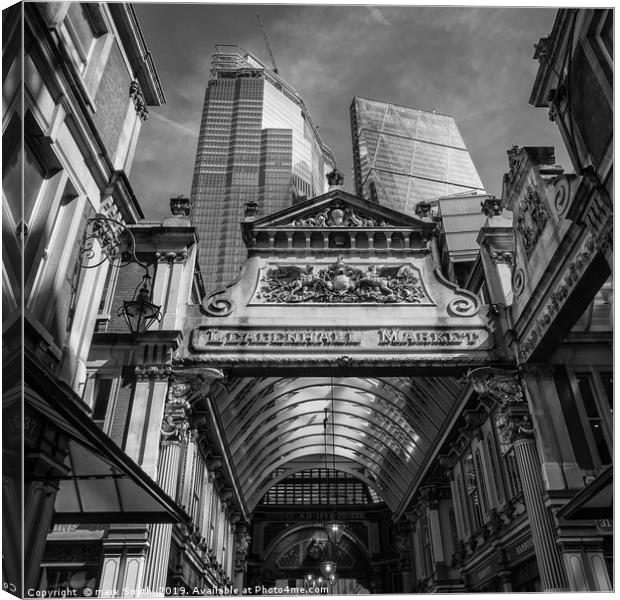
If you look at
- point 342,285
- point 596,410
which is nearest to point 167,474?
point 342,285

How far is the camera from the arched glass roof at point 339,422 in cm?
2419

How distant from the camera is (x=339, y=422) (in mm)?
33031

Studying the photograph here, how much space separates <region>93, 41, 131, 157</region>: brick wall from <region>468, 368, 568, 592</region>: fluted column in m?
12.1

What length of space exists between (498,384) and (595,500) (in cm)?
604

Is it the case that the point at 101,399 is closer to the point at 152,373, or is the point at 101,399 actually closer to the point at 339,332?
the point at 152,373

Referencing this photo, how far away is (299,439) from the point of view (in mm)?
33719

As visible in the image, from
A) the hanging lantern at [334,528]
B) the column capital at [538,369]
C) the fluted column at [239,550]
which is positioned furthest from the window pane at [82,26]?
the fluted column at [239,550]

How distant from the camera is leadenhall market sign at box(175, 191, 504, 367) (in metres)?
17.4

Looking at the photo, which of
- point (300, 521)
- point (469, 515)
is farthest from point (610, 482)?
point (300, 521)

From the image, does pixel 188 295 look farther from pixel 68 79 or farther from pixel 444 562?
pixel 444 562

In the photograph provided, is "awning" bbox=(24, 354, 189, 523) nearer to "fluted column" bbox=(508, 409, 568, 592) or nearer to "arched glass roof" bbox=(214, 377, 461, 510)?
"fluted column" bbox=(508, 409, 568, 592)

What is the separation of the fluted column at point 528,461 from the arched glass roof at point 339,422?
159 inches

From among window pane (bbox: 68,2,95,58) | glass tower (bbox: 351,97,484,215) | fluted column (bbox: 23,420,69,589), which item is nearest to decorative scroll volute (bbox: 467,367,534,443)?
fluted column (bbox: 23,420,69,589)

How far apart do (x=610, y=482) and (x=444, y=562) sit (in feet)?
62.1
